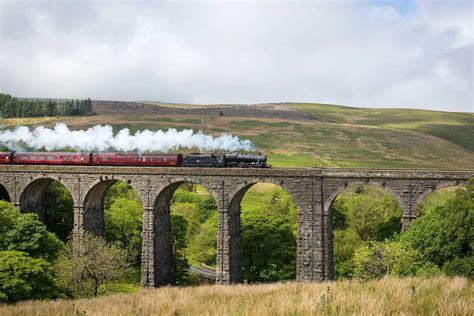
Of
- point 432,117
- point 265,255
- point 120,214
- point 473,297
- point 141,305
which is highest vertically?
point 432,117

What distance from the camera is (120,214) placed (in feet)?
166

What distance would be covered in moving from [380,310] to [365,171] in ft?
88.9

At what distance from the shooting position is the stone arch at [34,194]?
146 ft

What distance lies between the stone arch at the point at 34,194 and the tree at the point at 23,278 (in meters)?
12.9

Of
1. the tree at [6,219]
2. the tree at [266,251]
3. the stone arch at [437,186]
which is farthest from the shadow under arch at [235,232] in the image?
the tree at [6,219]

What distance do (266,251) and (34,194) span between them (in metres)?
23.1

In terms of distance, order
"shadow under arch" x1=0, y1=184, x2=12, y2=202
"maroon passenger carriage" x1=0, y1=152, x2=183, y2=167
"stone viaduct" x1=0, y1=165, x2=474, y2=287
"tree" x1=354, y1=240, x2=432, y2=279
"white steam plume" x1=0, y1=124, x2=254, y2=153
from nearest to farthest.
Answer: "tree" x1=354, y1=240, x2=432, y2=279, "stone viaduct" x1=0, y1=165, x2=474, y2=287, "maroon passenger carriage" x1=0, y1=152, x2=183, y2=167, "shadow under arch" x1=0, y1=184, x2=12, y2=202, "white steam plume" x1=0, y1=124, x2=254, y2=153

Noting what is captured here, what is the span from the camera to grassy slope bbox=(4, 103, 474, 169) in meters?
107

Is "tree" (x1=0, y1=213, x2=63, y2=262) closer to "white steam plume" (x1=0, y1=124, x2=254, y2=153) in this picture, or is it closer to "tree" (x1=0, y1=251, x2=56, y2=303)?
"tree" (x1=0, y1=251, x2=56, y2=303)

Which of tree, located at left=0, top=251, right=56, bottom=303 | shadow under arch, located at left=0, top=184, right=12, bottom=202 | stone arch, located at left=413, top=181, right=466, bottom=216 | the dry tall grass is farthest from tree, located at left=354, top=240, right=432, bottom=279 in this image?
shadow under arch, located at left=0, top=184, right=12, bottom=202

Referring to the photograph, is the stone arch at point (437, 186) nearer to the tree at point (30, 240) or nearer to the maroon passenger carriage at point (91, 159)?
the maroon passenger carriage at point (91, 159)

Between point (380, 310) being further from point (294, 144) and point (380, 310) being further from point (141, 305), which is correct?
point (294, 144)

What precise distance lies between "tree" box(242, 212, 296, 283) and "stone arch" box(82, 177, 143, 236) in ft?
43.4

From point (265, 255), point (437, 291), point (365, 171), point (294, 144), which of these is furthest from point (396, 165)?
point (437, 291)
